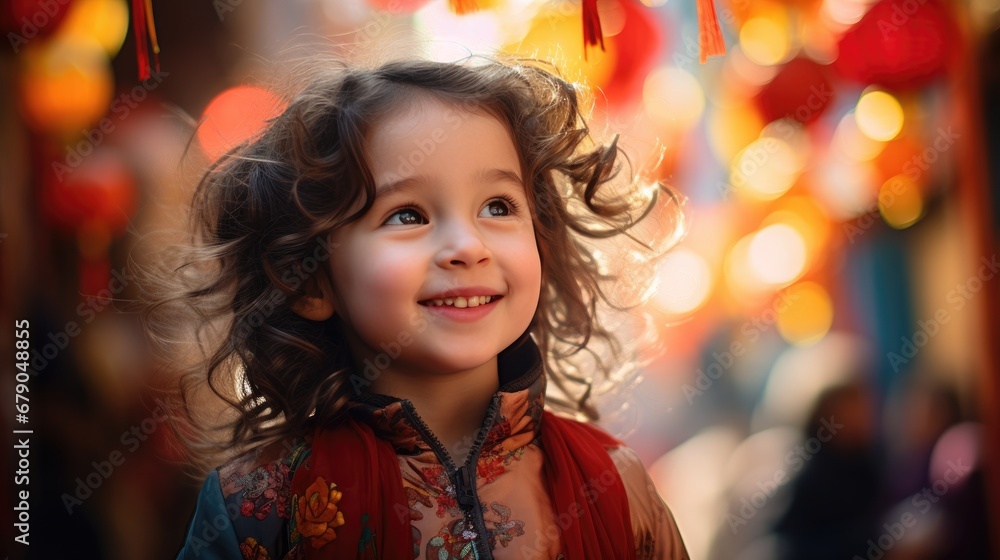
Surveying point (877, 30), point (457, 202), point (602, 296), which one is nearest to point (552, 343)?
point (602, 296)

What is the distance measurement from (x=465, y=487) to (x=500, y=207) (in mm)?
353

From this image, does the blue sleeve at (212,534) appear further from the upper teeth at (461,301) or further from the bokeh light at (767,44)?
the bokeh light at (767,44)

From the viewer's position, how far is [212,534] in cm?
97

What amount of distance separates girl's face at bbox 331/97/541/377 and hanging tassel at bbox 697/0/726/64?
0.34 meters

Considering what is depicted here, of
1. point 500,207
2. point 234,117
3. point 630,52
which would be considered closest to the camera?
point 500,207

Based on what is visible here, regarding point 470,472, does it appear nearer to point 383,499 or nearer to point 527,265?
point 383,499

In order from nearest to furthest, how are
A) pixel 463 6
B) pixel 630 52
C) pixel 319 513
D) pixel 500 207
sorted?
1. pixel 319 513
2. pixel 500 207
3. pixel 463 6
4. pixel 630 52

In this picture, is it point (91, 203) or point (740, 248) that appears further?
point (740, 248)

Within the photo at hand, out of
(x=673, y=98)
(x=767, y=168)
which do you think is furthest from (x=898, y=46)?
(x=673, y=98)

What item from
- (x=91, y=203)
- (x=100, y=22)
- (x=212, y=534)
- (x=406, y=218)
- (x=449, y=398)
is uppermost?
(x=100, y=22)

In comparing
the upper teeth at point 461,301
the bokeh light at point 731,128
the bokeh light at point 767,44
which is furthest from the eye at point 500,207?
the bokeh light at point 767,44

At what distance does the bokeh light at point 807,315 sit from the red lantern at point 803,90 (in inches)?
14.7

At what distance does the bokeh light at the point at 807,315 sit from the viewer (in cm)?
184

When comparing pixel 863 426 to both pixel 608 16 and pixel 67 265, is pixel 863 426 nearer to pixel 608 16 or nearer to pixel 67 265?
pixel 608 16
